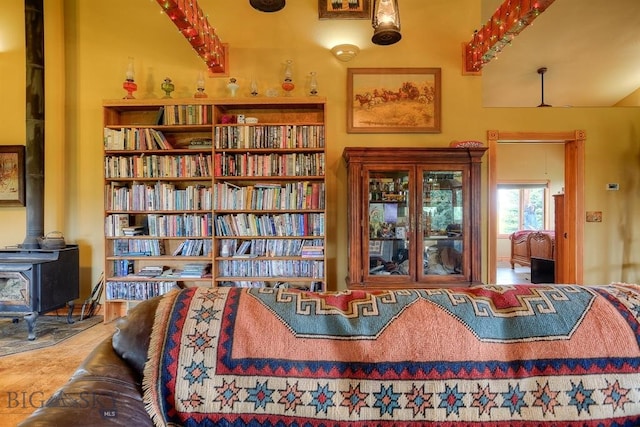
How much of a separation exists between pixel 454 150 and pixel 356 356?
2.66 meters

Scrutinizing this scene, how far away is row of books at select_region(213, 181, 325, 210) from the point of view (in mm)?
3266

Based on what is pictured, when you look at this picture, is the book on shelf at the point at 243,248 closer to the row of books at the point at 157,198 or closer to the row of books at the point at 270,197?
the row of books at the point at 270,197

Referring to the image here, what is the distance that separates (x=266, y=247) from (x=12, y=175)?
284 centimetres

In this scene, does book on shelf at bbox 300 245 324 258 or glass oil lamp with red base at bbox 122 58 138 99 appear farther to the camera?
glass oil lamp with red base at bbox 122 58 138 99

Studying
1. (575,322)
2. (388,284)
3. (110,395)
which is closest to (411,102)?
(388,284)

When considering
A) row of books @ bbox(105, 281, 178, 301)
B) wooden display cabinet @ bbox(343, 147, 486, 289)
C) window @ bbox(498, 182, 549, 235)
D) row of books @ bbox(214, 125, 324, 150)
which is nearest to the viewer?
wooden display cabinet @ bbox(343, 147, 486, 289)

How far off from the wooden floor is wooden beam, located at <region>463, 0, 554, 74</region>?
413cm

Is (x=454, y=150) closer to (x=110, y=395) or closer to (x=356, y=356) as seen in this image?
(x=356, y=356)

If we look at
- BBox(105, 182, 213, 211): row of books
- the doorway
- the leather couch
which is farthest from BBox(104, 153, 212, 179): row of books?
the doorway

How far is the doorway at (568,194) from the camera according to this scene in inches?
140

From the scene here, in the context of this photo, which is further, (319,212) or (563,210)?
(563,210)

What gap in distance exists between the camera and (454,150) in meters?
3.14

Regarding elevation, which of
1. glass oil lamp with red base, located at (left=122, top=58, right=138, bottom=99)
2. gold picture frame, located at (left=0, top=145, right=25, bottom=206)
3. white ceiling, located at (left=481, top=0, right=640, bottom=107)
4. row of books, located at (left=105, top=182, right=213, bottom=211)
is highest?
white ceiling, located at (left=481, top=0, right=640, bottom=107)

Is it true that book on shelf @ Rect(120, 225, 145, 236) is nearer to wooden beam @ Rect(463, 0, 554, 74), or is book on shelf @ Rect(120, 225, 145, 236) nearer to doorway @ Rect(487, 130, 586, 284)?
doorway @ Rect(487, 130, 586, 284)
